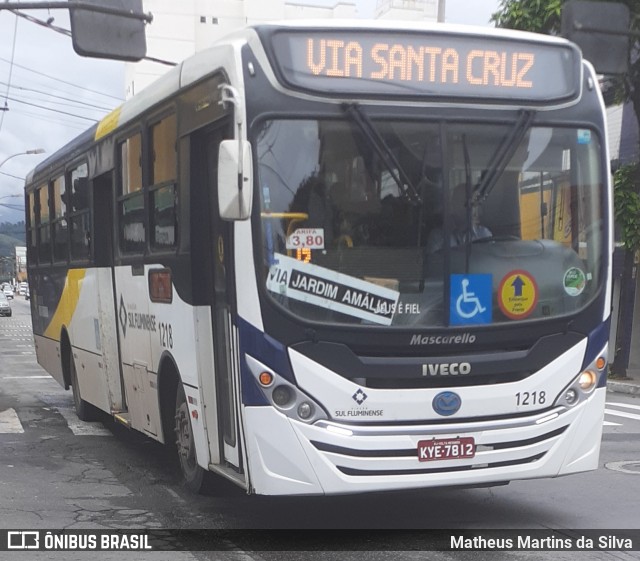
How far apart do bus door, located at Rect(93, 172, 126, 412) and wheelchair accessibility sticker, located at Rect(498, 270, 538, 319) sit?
4857mm

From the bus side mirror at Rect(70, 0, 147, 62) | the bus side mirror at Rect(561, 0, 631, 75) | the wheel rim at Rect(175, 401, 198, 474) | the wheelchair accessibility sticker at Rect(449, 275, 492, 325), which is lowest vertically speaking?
the wheel rim at Rect(175, 401, 198, 474)

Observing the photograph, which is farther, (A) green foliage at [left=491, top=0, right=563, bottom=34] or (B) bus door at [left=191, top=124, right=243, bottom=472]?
(A) green foliage at [left=491, top=0, right=563, bottom=34]

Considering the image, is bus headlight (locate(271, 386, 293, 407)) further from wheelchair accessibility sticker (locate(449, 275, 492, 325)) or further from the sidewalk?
the sidewalk

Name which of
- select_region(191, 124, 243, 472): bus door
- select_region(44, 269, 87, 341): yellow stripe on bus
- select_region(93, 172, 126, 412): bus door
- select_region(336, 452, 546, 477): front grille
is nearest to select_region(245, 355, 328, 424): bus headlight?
select_region(336, 452, 546, 477): front grille

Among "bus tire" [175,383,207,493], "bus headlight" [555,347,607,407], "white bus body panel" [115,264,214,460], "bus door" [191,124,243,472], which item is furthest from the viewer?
"bus tire" [175,383,207,493]

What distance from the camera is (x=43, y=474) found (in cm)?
976

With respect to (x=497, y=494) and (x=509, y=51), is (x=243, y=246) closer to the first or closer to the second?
(x=509, y=51)

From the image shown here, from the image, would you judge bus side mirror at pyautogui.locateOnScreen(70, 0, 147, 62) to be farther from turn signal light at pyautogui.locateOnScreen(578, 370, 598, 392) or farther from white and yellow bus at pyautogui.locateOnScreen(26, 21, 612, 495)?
turn signal light at pyautogui.locateOnScreen(578, 370, 598, 392)

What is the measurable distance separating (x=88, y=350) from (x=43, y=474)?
2.85 metres

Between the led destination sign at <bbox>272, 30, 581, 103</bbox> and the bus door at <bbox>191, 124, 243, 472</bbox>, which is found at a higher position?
the led destination sign at <bbox>272, 30, 581, 103</bbox>

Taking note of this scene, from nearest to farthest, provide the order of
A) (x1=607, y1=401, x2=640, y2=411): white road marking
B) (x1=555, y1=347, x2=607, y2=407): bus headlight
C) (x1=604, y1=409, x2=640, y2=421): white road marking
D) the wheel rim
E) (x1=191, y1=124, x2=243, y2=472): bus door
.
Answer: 1. (x1=555, y1=347, x2=607, y2=407): bus headlight
2. (x1=191, y1=124, x2=243, y2=472): bus door
3. the wheel rim
4. (x1=604, y1=409, x2=640, y2=421): white road marking
5. (x1=607, y1=401, x2=640, y2=411): white road marking

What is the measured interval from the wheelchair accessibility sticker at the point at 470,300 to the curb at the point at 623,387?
1488cm

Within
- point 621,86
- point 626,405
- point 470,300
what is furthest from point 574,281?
point 621,86

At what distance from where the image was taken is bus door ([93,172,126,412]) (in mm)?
10953
